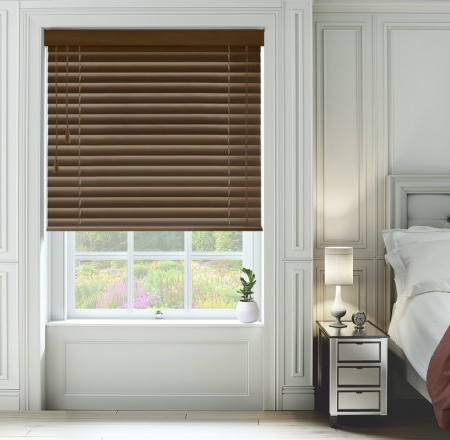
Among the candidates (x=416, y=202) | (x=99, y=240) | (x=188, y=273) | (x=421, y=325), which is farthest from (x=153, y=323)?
(x=416, y=202)

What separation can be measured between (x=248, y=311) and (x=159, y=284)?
0.67 metres

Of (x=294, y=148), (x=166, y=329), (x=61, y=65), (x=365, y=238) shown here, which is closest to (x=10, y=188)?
(x=61, y=65)

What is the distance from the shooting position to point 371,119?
3.82 m

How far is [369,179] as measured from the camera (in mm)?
3822

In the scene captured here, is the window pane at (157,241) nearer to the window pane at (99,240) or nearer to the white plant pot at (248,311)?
the window pane at (99,240)

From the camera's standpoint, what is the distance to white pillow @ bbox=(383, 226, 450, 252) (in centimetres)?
349

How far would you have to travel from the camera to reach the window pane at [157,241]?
3.88m

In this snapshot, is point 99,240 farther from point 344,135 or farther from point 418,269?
point 418,269

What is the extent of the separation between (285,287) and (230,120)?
3.70 ft

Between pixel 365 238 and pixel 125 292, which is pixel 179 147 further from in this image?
pixel 365 238

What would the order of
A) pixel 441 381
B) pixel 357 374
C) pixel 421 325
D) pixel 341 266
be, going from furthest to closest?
1. pixel 341 266
2. pixel 357 374
3. pixel 421 325
4. pixel 441 381

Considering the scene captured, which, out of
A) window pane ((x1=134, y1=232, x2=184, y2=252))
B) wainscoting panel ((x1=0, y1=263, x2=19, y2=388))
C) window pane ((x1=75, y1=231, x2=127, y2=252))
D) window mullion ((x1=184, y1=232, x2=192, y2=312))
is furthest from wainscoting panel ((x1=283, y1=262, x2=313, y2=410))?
wainscoting panel ((x1=0, y1=263, x2=19, y2=388))

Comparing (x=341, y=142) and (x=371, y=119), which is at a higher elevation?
(x=371, y=119)

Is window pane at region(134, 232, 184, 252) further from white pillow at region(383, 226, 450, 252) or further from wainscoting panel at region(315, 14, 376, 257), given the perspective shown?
white pillow at region(383, 226, 450, 252)
